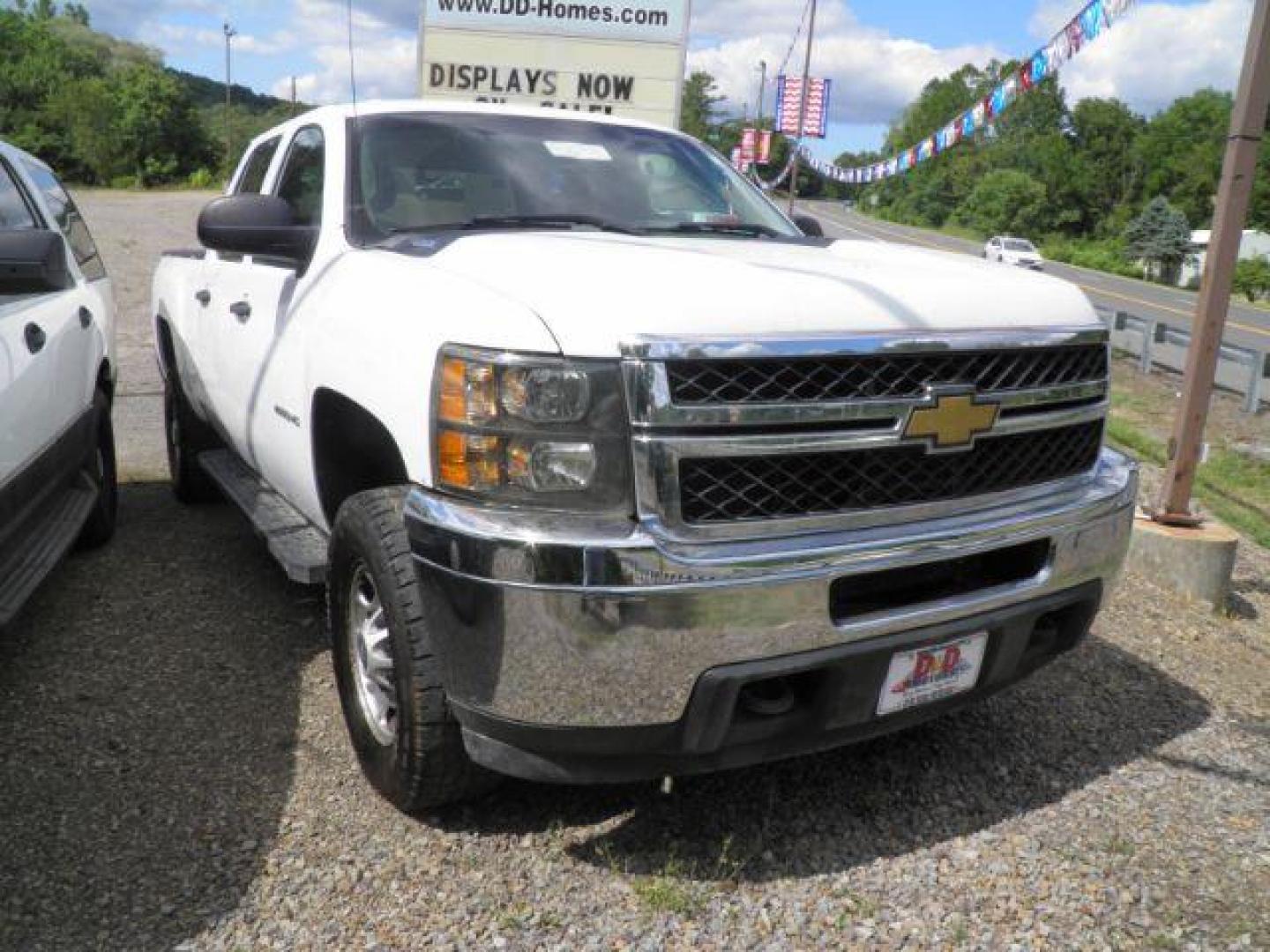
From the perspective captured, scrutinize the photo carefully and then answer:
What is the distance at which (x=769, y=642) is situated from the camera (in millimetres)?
2338

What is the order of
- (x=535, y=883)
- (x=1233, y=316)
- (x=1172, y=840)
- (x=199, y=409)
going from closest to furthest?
(x=535, y=883)
(x=1172, y=840)
(x=199, y=409)
(x=1233, y=316)

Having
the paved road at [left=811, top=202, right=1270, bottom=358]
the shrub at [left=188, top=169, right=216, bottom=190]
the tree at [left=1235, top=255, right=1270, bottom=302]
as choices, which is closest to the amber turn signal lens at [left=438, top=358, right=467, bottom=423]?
the paved road at [left=811, top=202, right=1270, bottom=358]

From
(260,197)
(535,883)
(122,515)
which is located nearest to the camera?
(535,883)

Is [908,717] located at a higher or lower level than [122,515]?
higher

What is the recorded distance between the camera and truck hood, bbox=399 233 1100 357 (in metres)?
2.29

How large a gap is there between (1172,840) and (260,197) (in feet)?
10.5

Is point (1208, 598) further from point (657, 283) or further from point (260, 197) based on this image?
point (260, 197)

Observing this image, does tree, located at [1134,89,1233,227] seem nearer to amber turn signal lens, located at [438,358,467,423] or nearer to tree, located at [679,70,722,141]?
tree, located at [679,70,722,141]

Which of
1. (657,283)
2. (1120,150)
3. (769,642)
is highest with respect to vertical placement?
(1120,150)

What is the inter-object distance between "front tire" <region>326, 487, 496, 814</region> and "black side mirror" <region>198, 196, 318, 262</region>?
3.28ft

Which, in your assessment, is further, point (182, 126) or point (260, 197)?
point (182, 126)

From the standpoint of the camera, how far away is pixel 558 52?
35.3ft

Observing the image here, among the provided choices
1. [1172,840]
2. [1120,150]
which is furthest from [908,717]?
[1120,150]

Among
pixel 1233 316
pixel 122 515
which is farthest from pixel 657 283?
pixel 1233 316
